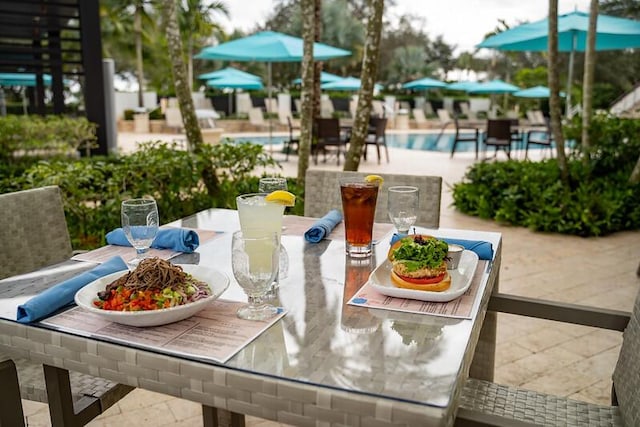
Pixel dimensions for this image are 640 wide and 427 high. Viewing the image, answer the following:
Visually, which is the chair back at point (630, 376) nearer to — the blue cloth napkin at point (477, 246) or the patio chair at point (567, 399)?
the patio chair at point (567, 399)

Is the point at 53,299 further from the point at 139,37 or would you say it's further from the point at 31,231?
the point at 139,37

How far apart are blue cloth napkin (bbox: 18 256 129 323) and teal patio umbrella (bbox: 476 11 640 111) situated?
7.57m

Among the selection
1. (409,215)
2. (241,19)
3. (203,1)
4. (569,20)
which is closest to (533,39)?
(569,20)

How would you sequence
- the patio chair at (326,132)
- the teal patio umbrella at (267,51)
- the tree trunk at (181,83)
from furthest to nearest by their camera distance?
the teal patio umbrella at (267,51) → the patio chair at (326,132) → the tree trunk at (181,83)

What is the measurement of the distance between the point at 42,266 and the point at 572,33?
8.14 meters

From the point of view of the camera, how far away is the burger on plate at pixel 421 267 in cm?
132

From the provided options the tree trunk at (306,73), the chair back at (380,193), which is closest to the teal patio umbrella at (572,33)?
the tree trunk at (306,73)

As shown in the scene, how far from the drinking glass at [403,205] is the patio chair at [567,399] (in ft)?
1.12

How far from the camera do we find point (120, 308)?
1138mm

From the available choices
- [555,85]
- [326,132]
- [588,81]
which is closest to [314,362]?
[555,85]

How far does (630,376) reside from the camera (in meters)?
1.30

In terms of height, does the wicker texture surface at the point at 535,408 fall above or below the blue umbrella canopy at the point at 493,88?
below

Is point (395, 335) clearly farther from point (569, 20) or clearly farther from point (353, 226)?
point (569, 20)

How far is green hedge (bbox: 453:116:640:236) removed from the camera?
506 cm
